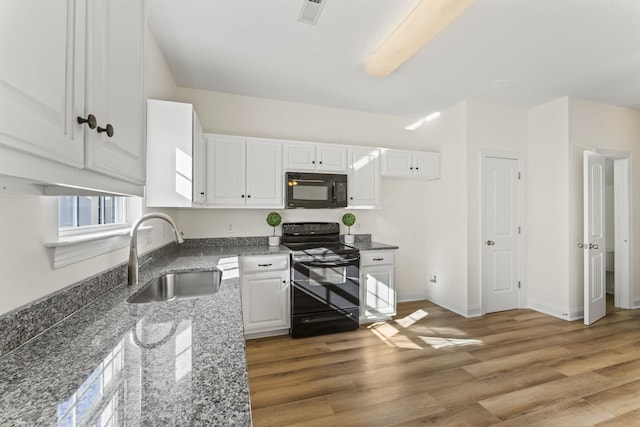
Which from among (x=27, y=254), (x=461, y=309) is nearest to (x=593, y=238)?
(x=461, y=309)

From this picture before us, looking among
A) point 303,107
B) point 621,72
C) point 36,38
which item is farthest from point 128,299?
point 621,72

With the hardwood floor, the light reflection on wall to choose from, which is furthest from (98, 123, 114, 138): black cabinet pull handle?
Result: the hardwood floor

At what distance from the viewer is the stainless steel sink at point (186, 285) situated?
5.88 ft

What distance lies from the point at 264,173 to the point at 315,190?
60cm

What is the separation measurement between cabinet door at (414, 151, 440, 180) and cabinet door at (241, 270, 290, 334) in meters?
2.22

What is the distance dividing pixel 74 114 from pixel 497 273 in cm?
420

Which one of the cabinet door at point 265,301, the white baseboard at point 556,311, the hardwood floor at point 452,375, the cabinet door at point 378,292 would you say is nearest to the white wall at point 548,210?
the white baseboard at point 556,311

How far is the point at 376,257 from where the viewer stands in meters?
3.22

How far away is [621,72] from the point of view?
2781 millimetres

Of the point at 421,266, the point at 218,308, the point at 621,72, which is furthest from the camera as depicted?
the point at 421,266

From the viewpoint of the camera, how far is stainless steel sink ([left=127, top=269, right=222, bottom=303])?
5.88ft

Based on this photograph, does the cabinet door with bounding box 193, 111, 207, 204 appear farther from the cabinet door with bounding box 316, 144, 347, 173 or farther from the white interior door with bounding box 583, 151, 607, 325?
the white interior door with bounding box 583, 151, 607, 325

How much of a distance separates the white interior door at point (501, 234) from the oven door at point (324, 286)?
178 centimetres

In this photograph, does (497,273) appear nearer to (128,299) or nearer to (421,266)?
(421,266)
